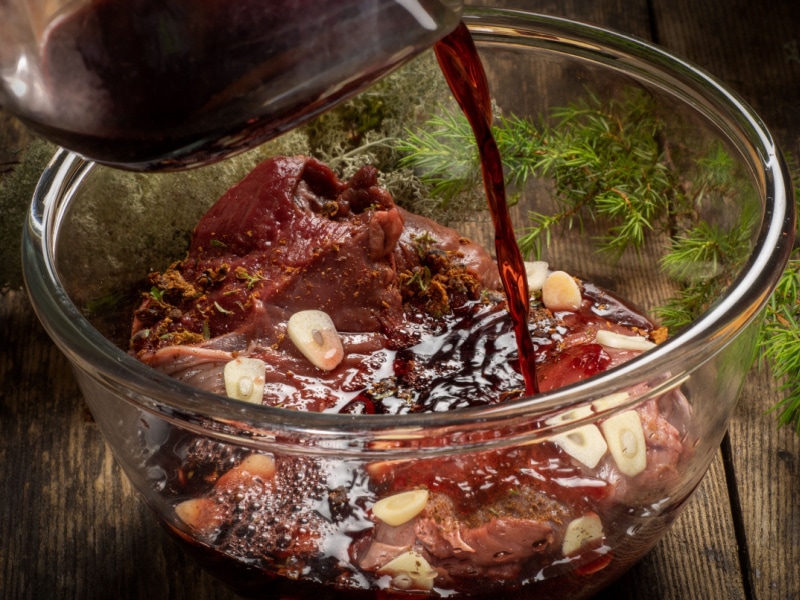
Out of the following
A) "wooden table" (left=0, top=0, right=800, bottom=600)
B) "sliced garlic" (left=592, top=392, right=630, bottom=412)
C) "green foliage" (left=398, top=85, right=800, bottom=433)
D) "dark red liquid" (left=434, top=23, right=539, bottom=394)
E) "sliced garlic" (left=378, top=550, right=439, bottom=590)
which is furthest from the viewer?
"green foliage" (left=398, top=85, right=800, bottom=433)

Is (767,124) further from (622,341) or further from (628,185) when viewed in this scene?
(622,341)

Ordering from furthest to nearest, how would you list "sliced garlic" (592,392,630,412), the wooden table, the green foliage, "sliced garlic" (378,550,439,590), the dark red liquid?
the green foliage < the wooden table < the dark red liquid < "sliced garlic" (378,550,439,590) < "sliced garlic" (592,392,630,412)

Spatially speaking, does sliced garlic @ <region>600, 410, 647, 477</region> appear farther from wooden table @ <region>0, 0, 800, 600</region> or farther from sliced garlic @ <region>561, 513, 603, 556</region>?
wooden table @ <region>0, 0, 800, 600</region>

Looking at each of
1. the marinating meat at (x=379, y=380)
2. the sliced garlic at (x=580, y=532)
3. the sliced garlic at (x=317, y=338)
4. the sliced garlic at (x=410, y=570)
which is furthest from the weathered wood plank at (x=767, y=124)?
the sliced garlic at (x=317, y=338)

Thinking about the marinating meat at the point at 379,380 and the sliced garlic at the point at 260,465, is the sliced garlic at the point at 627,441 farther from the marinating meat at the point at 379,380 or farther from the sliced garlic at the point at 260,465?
the sliced garlic at the point at 260,465

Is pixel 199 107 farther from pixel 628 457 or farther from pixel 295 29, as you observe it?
pixel 628 457

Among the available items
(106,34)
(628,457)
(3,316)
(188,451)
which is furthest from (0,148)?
(628,457)

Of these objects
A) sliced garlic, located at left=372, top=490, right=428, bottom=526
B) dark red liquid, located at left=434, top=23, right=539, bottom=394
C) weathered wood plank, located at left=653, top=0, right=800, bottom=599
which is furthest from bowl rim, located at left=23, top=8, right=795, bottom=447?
weathered wood plank, located at left=653, top=0, right=800, bottom=599
